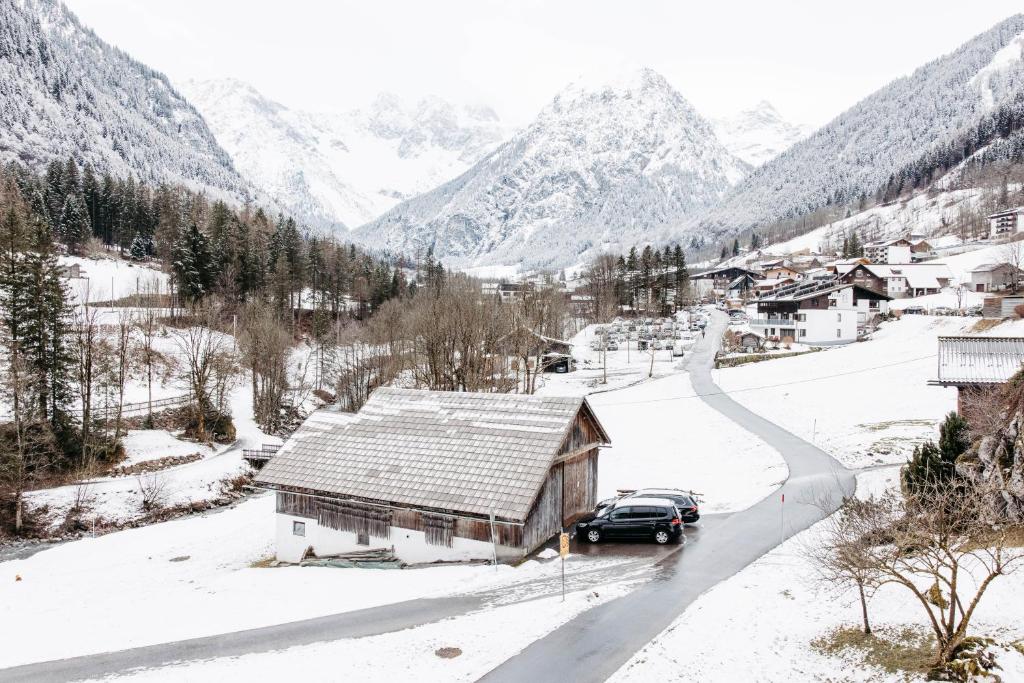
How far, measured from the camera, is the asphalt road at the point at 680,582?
1598cm

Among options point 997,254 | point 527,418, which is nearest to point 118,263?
point 527,418

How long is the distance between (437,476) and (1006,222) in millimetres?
162785

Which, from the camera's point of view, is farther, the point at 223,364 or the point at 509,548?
the point at 223,364

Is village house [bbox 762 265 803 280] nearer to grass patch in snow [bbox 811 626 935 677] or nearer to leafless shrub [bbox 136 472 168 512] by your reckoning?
leafless shrub [bbox 136 472 168 512]

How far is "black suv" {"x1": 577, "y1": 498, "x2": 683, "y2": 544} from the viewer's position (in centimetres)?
2511

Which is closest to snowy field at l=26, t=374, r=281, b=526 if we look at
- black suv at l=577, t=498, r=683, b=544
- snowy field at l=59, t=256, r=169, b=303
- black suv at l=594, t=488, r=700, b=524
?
black suv at l=577, t=498, r=683, b=544

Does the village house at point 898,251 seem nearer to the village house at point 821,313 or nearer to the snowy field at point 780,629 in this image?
the village house at point 821,313

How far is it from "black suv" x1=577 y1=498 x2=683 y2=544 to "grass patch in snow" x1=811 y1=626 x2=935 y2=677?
8.93 m

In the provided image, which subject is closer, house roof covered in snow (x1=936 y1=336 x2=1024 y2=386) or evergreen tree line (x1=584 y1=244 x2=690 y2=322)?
house roof covered in snow (x1=936 y1=336 x2=1024 y2=386)

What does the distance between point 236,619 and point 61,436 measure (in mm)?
33212

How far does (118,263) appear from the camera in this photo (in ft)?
334

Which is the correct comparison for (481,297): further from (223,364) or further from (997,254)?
(997,254)

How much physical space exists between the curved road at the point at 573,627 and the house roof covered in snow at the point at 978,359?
27.2ft

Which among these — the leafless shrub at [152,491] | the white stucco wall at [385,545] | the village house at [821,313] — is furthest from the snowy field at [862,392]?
the leafless shrub at [152,491]
